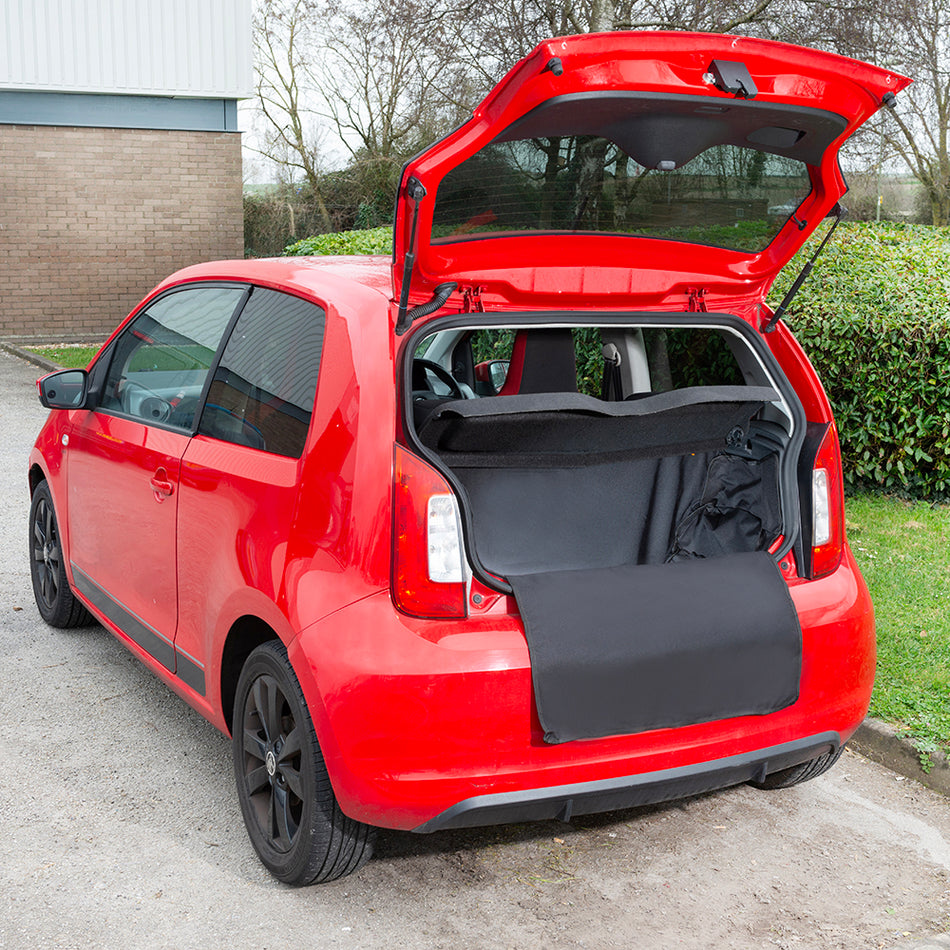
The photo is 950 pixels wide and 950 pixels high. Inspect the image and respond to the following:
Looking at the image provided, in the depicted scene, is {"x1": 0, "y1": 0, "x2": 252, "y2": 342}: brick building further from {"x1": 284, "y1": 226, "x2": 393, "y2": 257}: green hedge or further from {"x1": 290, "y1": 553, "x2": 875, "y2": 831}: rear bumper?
{"x1": 290, "y1": 553, "x2": 875, "y2": 831}: rear bumper

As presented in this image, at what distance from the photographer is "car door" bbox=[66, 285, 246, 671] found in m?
3.55

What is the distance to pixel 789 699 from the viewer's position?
285cm

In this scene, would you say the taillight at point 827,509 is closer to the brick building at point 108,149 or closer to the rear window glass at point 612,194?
the rear window glass at point 612,194

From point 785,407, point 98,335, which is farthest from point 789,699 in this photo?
point 98,335

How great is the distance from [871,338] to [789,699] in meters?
4.07

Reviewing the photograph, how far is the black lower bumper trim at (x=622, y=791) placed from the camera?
8.50ft

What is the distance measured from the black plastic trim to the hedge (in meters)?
4.32

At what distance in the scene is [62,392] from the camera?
13.9 feet

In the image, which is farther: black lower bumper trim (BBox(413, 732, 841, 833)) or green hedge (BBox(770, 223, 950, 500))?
green hedge (BBox(770, 223, 950, 500))

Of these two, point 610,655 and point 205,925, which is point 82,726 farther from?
point 610,655

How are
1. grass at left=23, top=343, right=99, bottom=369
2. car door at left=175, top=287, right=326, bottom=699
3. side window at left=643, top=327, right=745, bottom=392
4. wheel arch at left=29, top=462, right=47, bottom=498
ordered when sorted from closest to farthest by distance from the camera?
1. car door at left=175, top=287, right=326, bottom=699
2. wheel arch at left=29, top=462, right=47, bottom=498
3. side window at left=643, top=327, right=745, bottom=392
4. grass at left=23, top=343, right=99, bottom=369

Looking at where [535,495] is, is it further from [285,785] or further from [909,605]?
[909,605]

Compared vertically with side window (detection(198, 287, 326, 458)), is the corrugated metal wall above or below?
above

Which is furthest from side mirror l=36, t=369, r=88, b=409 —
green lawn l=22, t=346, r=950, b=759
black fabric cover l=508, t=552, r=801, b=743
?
green lawn l=22, t=346, r=950, b=759
